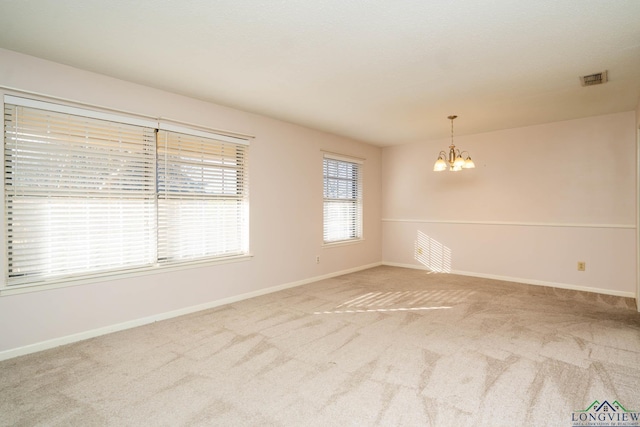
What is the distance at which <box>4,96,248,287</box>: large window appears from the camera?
265 centimetres

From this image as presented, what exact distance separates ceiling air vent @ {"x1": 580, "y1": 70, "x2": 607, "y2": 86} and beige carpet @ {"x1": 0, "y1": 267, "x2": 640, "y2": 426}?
7.98ft

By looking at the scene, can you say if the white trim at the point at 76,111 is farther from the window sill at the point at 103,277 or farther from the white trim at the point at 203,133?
the window sill at the point at 103,277

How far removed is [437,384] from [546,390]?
678 millimetres

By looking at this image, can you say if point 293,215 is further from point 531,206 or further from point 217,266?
point 531,206

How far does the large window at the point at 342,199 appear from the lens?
5.55m

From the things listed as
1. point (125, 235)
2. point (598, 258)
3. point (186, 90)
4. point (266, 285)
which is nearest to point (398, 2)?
point (186, 90)

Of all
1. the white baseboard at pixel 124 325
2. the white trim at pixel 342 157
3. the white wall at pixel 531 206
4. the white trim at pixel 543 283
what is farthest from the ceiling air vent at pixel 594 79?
the white baseboard at pixel 124 325

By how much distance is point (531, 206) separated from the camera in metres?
5.02

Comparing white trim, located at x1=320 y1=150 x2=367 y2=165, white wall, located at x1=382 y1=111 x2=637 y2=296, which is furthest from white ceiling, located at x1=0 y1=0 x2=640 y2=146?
white trim, located at x1=320 y1=150 x2=367 y2=165

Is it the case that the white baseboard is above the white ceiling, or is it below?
below

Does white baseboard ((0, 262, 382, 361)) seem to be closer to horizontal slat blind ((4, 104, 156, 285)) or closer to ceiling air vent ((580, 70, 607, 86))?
horizontal slat blind ((4, 104, 156, 285))

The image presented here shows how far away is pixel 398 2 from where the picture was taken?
6.50 ft

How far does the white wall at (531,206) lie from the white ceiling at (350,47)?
85cm

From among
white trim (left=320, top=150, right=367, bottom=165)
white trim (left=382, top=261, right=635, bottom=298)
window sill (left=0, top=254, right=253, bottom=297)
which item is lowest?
white trim (left=382, top=261, right=635, bottom=298)
